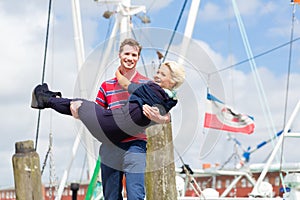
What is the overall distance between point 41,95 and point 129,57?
2.67 feet

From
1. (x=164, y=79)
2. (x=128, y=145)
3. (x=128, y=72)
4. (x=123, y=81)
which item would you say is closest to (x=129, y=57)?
Answer: (x=128, y=72)

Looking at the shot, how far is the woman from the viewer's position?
5.68 m

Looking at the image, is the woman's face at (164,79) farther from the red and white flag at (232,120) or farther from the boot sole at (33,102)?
the red and white flag at (232,120)

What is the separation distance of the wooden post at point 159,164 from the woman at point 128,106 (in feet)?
0.44

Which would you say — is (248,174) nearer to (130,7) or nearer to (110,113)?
(130,7)

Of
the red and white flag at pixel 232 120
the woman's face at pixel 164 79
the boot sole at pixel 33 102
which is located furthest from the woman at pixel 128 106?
the red and white flag at pixel 232 120

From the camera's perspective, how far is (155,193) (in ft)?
19.1

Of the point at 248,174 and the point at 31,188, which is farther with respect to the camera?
the point at 248,174

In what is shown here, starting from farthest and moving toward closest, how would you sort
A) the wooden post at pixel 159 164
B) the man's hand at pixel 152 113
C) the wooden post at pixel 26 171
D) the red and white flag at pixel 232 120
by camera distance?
the red and white flag at pixel 232 120
the wooden post at pixel 26 171
the wooden post at pixel 159 164
the man's hand at pixel 152 113

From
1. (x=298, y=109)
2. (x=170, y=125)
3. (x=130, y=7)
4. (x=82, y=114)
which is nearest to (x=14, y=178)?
(x=82, y=114)

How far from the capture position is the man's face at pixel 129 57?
5898mm

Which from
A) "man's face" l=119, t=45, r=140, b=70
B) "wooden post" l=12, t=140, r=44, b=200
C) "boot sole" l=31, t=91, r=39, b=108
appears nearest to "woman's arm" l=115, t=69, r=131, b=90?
"man's face" l=119, t=45, r=140, b=70

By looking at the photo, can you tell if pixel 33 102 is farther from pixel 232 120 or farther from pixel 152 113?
pixel 232 120

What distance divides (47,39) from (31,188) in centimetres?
377
